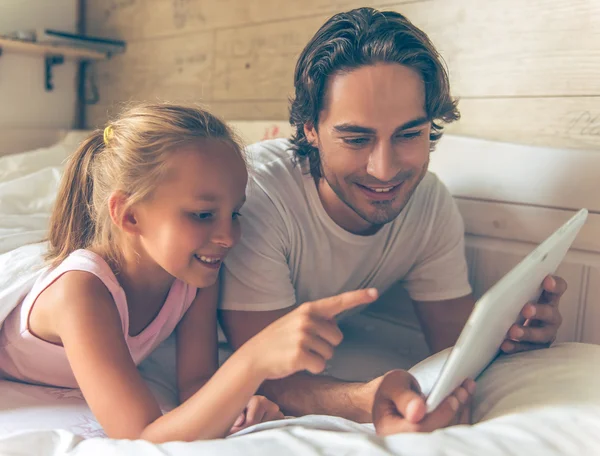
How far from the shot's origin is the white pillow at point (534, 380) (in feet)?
2.31

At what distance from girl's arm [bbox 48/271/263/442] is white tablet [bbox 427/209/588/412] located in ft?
0.69

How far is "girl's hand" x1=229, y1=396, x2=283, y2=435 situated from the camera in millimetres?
858

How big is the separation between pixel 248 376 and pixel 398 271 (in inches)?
22.2

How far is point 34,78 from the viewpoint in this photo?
93.0 inches

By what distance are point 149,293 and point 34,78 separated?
5.61 feet

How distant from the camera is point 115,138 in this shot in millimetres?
957

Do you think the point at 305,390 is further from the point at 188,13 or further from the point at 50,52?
the point at 50,52

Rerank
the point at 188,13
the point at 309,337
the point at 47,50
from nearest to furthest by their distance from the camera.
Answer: the point at 309,337
the point at 188,13
the point at 47,50

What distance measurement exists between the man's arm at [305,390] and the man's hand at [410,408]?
0.03m

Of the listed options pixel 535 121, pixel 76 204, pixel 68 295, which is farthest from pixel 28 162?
pixel 535 121

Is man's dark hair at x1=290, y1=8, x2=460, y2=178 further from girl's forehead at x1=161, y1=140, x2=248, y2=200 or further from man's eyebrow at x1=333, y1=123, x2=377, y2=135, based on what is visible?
girl's forehead at x1=161, y1=140, x2=248, y2=200

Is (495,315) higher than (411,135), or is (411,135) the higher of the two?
(411,135)

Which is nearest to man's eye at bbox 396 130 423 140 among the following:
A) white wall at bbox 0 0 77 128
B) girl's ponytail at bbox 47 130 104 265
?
girl's ponytail at bbox 47 130 104 265

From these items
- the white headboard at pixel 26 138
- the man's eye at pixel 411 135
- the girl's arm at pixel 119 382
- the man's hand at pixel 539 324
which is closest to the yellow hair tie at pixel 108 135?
the girl's arm at pixel 119 382
